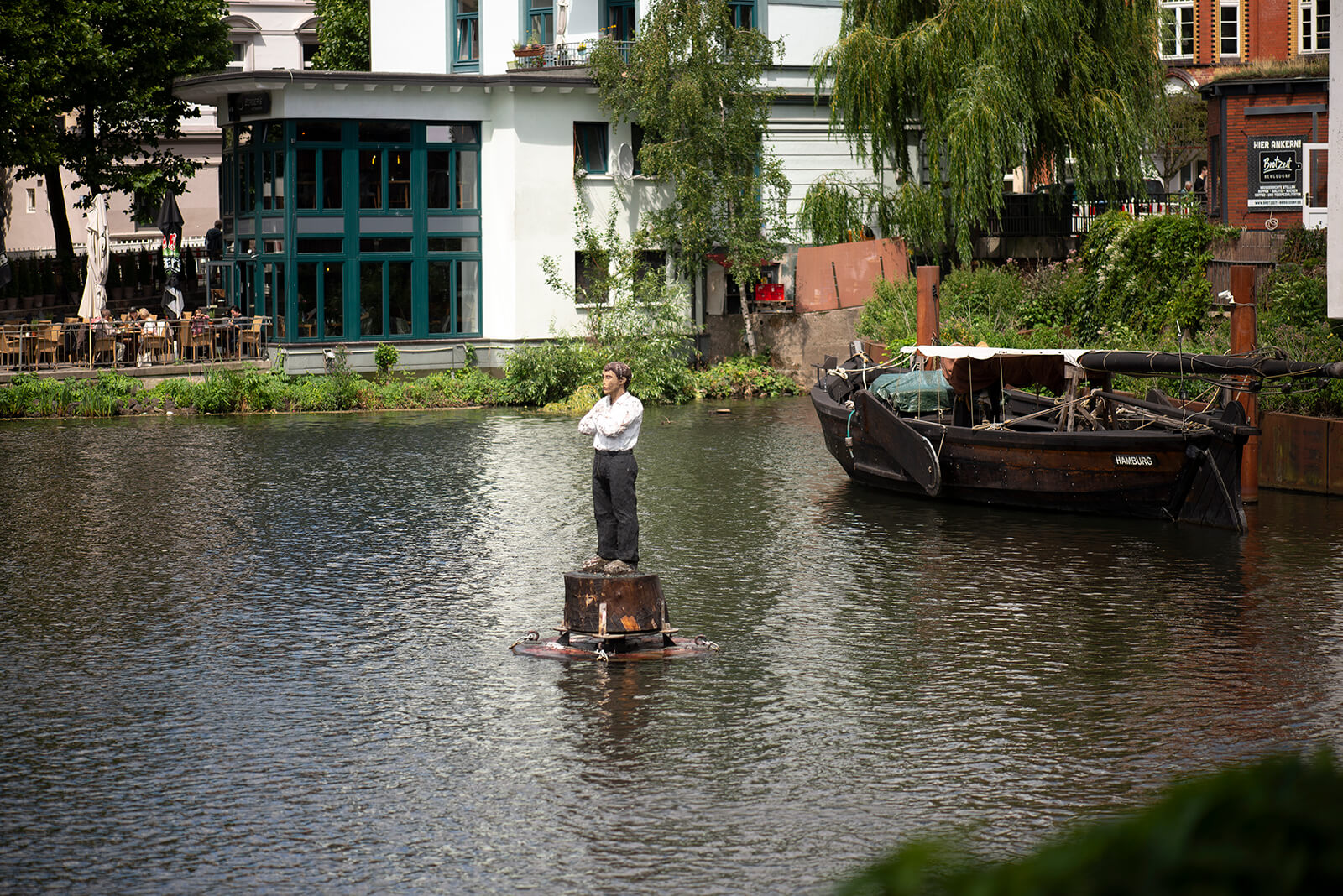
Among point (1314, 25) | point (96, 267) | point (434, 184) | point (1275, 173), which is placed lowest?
point (96, 267)

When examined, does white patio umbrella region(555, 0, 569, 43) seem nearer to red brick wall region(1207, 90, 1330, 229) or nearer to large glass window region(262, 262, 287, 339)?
large glass window region(262, 262, 287, 339)

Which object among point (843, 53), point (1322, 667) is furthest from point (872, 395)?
point (843, 53)

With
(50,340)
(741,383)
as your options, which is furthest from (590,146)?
(50,340)

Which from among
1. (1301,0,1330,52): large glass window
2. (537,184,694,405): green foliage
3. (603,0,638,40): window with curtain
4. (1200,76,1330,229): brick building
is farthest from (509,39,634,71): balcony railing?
(1301,0,1330,52): large glass window

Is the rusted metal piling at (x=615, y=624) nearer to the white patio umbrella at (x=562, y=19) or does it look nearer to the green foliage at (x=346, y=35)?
the white patio umbrella at (x=562, y=19)

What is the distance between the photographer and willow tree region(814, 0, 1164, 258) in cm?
3606

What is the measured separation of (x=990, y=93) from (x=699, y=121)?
24.5ft

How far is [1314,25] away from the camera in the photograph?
5697cm

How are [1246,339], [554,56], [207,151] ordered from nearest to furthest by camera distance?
[1246,339]
[554,56]
[207,151]

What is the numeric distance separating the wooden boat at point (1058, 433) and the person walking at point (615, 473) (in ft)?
27.1

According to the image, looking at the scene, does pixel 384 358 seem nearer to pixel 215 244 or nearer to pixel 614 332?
pixel 614 332

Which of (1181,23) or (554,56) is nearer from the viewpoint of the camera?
(554,56)

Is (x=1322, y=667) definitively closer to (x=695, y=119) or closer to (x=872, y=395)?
(x=872, y=395)

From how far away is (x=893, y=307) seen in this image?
120ft
